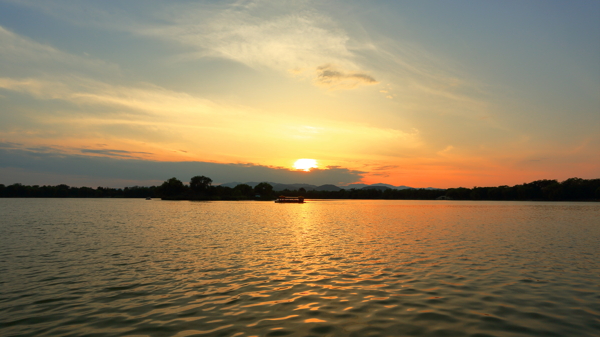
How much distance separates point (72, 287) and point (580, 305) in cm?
2512

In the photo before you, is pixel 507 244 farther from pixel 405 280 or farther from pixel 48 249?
pixel 48 249

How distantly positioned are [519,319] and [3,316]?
20.6m

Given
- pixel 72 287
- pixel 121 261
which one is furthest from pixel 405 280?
pixel 121 261

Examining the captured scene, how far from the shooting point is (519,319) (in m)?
13.3

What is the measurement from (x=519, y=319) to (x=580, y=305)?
4.29 m

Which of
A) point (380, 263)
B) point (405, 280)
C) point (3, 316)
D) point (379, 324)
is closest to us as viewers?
point (379, 324)

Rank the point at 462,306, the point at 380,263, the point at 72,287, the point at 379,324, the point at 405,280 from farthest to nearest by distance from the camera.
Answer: the point at 380,263
the point at 405,280
the point at 72,287
the point at 462,306
the point at 379,324

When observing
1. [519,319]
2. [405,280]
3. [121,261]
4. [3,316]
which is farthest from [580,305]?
[121,261]

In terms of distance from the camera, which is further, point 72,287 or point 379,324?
point 72,287

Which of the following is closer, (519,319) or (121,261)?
(519,319)

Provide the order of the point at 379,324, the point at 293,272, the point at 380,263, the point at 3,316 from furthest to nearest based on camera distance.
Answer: the point at 380,263, the point at 293,272, the point at 3,316, the point at 379,324

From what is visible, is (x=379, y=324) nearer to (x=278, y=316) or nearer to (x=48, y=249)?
→ (x=278, y=316)

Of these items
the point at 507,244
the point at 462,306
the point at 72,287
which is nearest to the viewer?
the point at 462,306

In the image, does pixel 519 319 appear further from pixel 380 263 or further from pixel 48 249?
pixel 48 249
